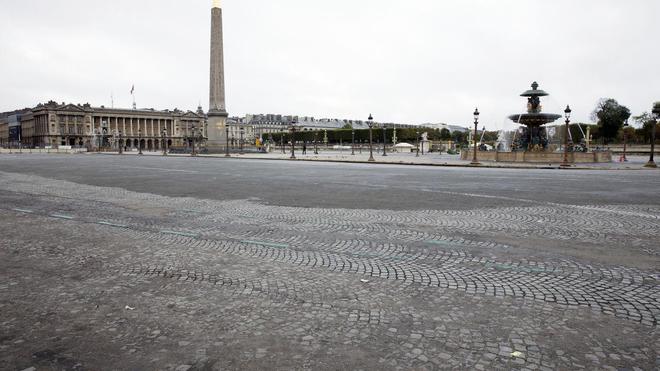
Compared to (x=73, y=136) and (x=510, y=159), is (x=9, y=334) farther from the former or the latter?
(x=73, y=136)

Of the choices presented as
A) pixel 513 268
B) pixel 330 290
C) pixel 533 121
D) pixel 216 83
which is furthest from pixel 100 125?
pixel 513 268

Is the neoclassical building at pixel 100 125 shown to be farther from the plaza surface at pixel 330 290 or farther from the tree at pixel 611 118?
the plaza surface at pixel 330 290

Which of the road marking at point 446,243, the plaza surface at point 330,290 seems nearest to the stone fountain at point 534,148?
the plaza surface at point 330,290

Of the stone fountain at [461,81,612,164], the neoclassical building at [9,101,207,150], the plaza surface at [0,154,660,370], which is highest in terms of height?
the neoclassical building at [9,101,207,150]

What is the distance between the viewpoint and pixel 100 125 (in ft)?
496

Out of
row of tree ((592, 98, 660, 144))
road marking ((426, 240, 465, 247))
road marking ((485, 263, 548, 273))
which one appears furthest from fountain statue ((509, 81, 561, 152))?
row of tree ((592, 98, 660, 144))

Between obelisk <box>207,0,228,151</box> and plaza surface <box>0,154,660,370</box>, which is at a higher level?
obelisk <box>207,0,228,151</box>

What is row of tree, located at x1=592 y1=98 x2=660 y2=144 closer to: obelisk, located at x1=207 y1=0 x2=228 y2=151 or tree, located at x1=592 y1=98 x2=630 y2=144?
tree, located at x1=592 y1=98 x2=630 y2=144

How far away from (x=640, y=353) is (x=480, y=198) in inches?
393

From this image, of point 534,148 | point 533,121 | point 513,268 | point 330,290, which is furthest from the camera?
point 533,121

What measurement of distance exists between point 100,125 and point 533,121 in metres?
144

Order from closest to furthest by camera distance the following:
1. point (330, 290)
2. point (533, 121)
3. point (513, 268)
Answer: point (330, 290) < point (513, 268) < point (533, 121)

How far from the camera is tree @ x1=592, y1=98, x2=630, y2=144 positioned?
9825 cm

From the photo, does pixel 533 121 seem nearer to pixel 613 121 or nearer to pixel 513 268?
pixel 513 268
